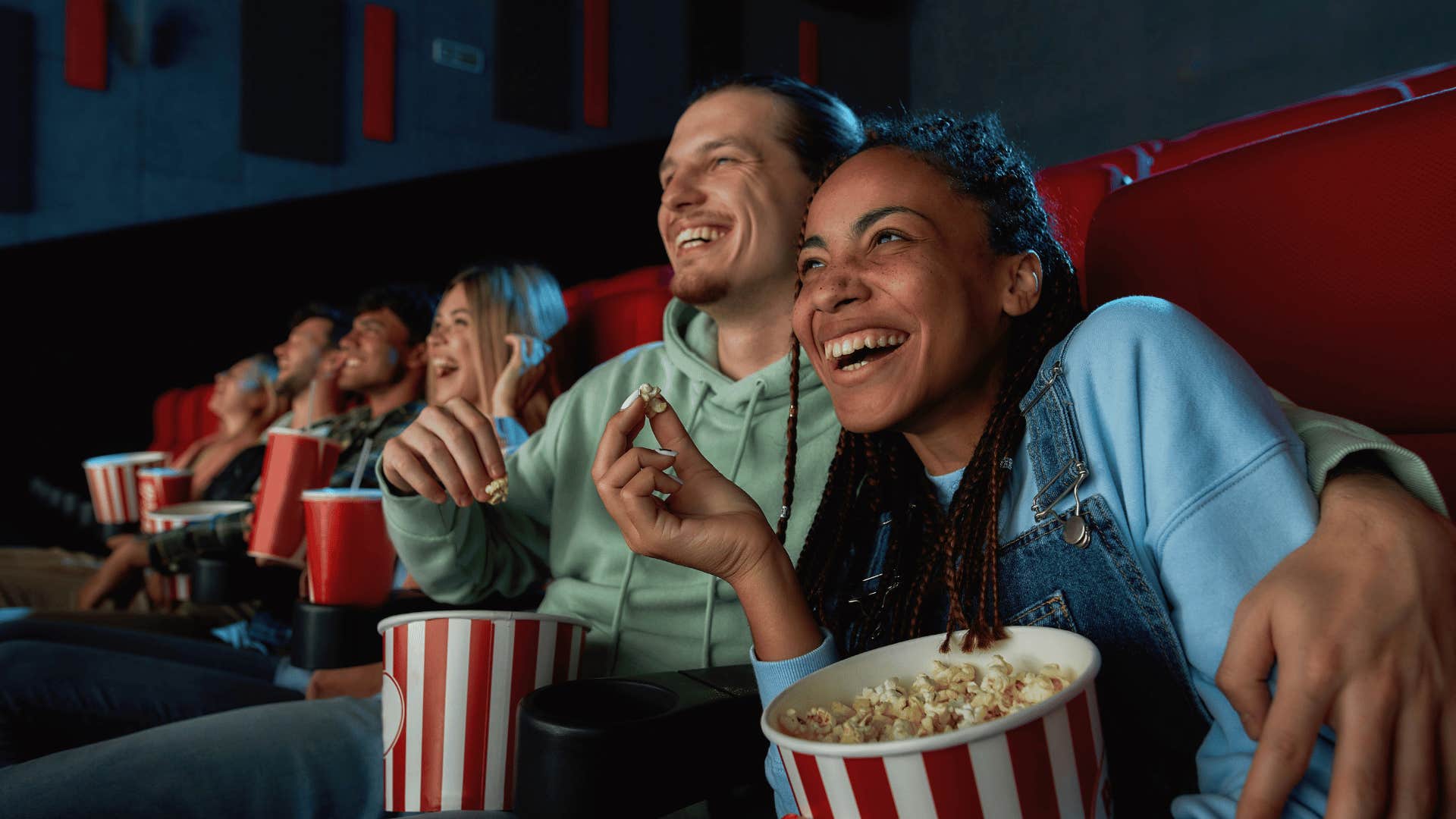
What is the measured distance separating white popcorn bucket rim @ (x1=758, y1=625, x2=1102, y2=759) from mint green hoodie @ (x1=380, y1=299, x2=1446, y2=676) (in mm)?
431

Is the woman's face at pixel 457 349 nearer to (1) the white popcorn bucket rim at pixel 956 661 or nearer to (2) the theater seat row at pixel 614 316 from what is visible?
(2) the theater seat row at pixel 614 316

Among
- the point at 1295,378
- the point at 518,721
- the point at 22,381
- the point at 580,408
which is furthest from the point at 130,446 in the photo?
the point at 1295,378

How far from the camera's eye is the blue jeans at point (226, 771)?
88 cm

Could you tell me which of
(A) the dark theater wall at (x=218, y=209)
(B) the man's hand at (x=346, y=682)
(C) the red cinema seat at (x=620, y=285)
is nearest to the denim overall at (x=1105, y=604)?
(B) the man's hand at (x=346, y=682)

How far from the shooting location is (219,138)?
4.15 meters

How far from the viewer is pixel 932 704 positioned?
1.71 feet

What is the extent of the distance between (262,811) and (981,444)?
80 centimetres

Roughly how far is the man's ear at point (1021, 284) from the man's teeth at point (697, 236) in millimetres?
475

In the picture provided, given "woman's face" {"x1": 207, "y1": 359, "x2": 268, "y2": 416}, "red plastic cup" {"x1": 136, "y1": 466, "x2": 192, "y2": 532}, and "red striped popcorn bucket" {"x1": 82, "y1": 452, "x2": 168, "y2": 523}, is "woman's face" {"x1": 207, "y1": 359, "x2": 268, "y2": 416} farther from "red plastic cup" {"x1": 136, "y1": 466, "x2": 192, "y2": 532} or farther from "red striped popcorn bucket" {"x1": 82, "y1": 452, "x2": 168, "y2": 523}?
"red plastic cup" {"x1": 136, "y1": 466, "x2": 192, "y2": 532}

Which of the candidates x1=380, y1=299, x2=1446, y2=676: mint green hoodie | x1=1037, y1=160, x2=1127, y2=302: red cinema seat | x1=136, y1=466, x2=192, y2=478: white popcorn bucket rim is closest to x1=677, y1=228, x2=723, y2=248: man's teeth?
x1=380, y1=299, x2=1446, y2=676: mint green hoodie

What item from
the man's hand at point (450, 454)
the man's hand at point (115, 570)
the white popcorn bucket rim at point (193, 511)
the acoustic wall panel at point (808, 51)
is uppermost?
the acoustic wall panel at point (808, 51)

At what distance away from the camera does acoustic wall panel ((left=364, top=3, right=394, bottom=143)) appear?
174 inches

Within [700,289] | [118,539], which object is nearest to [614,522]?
[700,289]

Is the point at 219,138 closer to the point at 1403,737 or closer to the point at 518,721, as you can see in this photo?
the point at 518,721
